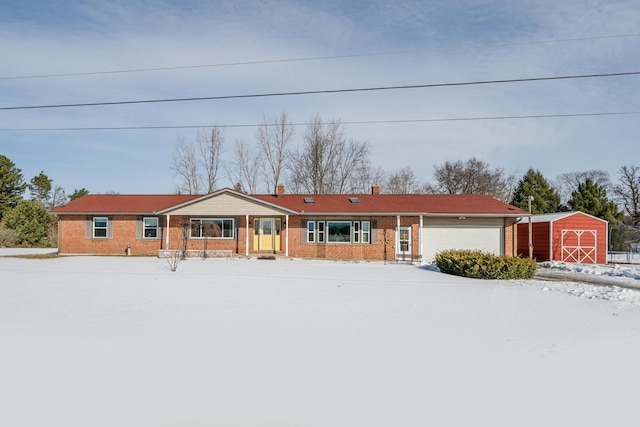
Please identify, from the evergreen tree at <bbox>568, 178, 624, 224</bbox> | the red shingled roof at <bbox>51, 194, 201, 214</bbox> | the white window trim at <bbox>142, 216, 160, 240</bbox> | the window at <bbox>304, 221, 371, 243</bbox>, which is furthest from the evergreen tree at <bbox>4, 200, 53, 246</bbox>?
the evergreen tree at <bbox>568, 178, 624, 224</bbox>

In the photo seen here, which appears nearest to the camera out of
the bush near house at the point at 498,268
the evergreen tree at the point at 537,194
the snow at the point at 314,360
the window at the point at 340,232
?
the snow at the point at 314,360

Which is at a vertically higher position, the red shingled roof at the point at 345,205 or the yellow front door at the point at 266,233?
the red shingled roof at the point at 345,205

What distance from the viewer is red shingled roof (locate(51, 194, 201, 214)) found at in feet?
89.7

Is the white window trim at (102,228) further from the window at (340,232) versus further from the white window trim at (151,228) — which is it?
the window at (340,232)

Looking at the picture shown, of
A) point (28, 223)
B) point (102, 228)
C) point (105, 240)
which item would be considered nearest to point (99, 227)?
point (102, 228)

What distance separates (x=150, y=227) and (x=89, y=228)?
3.77 meters

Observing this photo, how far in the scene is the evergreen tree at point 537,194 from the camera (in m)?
45.7

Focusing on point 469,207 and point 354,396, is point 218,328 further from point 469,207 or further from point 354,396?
point 469,207

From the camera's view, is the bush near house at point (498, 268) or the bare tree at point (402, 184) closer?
the bush near house at point (498, 268)

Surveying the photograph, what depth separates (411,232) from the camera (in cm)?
2667

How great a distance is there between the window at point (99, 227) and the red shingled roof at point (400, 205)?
10124 mm

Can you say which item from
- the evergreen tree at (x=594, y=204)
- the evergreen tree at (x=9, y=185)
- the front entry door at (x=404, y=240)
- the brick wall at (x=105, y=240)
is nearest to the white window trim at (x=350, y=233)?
the front entry door at (x=404, y=240)

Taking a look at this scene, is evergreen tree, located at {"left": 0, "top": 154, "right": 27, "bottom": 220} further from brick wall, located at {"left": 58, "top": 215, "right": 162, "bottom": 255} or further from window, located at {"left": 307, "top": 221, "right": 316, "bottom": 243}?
window, located at {"left": 307, "top": 221, "right": 316, "bottom": 243}

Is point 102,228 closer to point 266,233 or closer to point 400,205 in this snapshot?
point 266,233
